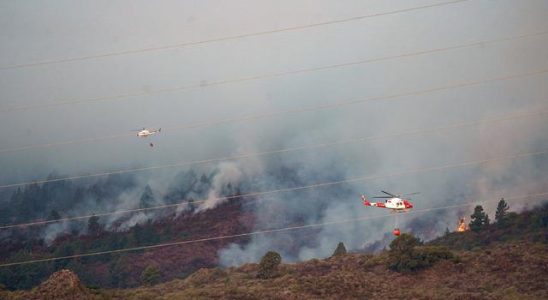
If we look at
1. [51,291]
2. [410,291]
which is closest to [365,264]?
[410,291]

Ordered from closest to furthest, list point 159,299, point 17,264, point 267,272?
point 159,299, point 267,272, point 17,264

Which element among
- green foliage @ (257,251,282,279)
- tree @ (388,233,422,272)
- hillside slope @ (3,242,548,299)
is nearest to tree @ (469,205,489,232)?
hillside slope @ (3,242,548,299)

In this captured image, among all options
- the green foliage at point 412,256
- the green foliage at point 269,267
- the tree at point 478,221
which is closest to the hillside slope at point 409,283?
the green foliage at point 412,256

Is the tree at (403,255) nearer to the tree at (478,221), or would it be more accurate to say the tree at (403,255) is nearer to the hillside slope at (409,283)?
the hillside slope at (409,283)

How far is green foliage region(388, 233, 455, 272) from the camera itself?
83500 millimetres

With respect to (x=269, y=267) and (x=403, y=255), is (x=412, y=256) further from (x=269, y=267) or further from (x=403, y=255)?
(x=269, y=267)

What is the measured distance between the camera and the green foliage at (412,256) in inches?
3287

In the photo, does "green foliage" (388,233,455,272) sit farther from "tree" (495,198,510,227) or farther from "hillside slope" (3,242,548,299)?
"tree" (495,198,510,227)

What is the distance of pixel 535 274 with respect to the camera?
237ft

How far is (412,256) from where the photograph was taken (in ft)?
276

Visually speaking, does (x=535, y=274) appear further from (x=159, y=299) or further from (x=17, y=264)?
(x=17, y=264)

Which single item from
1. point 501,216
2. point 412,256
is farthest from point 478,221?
point 412,256

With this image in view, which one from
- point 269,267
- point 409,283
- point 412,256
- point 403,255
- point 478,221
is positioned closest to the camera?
point 409,283

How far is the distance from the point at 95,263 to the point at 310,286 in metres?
119
